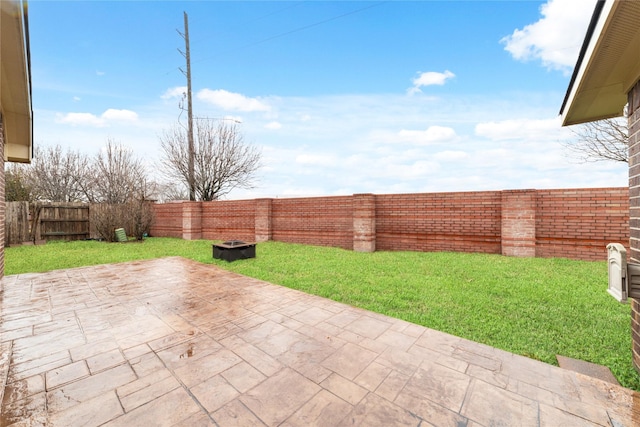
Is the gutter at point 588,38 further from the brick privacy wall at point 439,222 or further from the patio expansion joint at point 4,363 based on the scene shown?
the brick privacy wall at point 439,222

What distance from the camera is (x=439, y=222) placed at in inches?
332

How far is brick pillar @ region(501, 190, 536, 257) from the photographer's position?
7.18 metres

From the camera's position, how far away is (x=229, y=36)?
1472 centimetres

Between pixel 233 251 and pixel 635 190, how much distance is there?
737 cm

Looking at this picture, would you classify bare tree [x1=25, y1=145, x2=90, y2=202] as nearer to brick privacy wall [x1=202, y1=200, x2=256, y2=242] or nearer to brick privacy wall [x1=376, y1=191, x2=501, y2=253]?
brick privacy wall [x1=202, y1=200, x2=256, y2=242]

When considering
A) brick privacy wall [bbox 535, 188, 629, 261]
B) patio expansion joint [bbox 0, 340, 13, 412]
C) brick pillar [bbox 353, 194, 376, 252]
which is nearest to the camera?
patio expansion joint [bbox 0, 340, 13, 412]

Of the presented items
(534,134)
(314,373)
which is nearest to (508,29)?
(534,134)

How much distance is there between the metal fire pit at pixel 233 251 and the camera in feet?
23.9

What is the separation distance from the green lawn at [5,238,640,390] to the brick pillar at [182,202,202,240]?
549 cm

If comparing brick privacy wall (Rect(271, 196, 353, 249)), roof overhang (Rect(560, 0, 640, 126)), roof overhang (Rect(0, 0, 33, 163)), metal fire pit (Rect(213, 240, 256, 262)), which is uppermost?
roof overhang (Rect(0, 0, 33, 163))

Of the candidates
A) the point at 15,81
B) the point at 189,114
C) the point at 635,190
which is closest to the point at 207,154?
the point at 189,114

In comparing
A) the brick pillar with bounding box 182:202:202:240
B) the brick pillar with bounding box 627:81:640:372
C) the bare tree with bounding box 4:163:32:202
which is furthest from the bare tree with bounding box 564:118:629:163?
the bare tree with bounding box 4:163:32:202

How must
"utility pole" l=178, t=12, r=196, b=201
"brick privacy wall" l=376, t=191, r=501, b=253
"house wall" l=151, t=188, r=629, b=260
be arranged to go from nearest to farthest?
"house wall" l=151, t=188, r=629, b=260
"brick privacy wall" l=376, t=191, r=501, b=253
"utility pole" l=178, t=12, r=196, b=201

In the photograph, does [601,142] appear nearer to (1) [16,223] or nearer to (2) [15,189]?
(1) [16,223]
